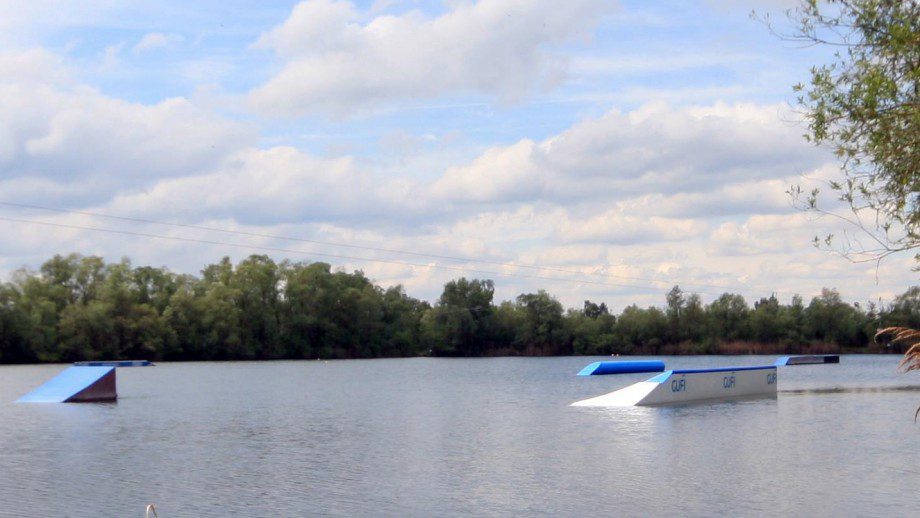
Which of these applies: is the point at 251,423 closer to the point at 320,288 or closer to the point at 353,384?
the point at 353,384

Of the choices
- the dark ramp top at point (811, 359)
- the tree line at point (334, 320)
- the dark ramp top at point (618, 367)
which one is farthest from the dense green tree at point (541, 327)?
the dark ramp top at point (618, 367)

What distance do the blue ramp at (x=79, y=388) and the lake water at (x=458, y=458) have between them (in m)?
1.07

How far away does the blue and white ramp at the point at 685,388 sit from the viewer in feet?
145

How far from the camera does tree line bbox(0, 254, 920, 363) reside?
110 meters

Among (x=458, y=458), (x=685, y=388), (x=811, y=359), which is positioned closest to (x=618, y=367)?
(x=685, y=388)

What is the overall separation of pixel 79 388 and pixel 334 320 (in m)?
91.9

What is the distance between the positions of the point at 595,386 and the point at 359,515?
48.6 meters

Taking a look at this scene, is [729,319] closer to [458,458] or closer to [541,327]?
[541,327]

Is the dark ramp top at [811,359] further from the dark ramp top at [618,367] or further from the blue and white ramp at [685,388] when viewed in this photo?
the blue and white ramp at [685,388]

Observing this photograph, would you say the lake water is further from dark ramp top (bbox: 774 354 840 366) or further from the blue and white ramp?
dark ramp top (bbox: 774 354 840 366)

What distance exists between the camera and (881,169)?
13125 mm

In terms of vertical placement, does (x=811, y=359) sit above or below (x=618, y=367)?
below

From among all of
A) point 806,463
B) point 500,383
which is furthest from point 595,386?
point 806,463

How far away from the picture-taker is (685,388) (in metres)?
45.5
